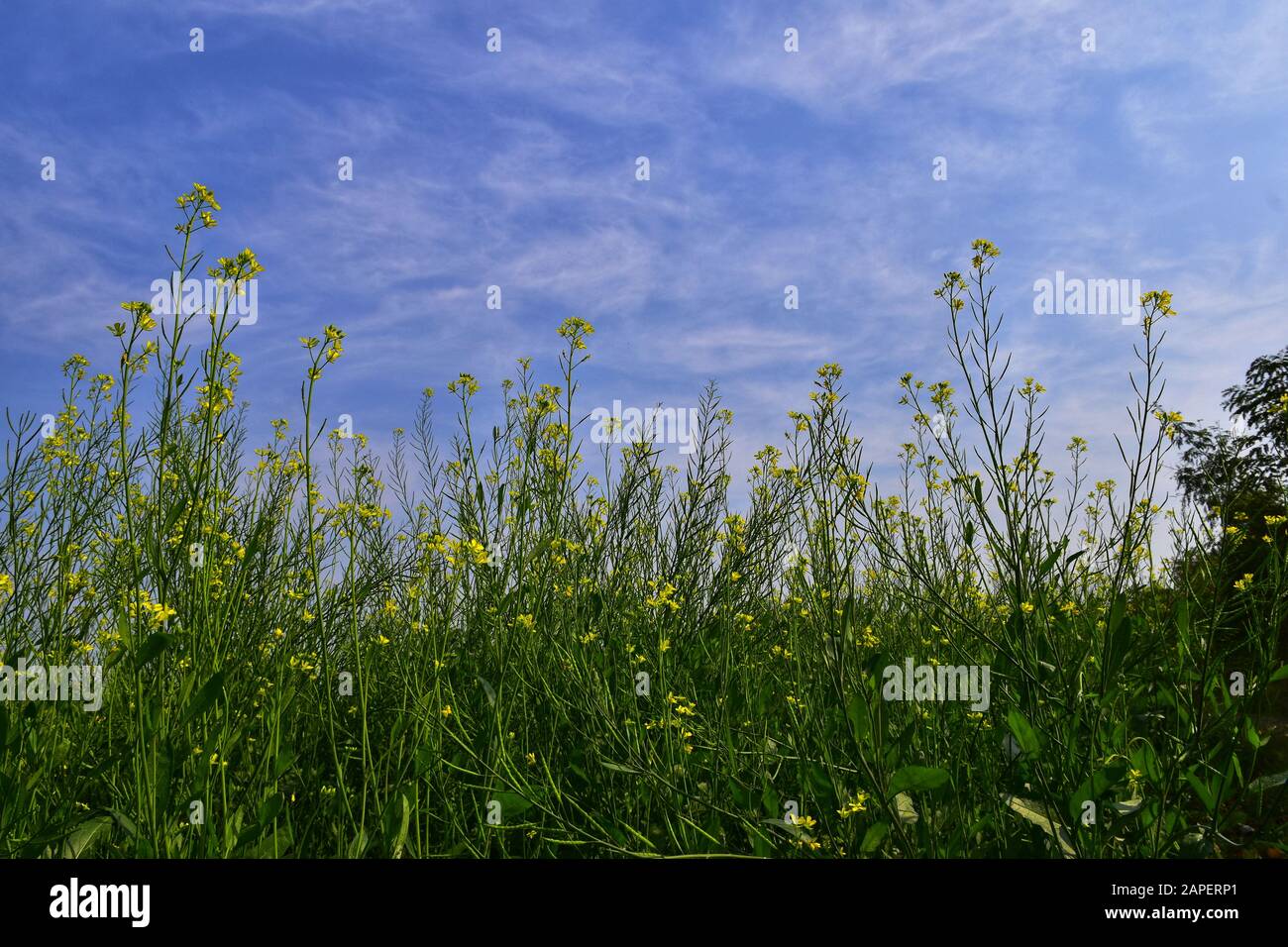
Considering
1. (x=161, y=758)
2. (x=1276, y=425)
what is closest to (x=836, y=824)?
(x=161, y=758)

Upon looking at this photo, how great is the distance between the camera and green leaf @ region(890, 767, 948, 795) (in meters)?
1.69

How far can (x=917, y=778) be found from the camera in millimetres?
1691

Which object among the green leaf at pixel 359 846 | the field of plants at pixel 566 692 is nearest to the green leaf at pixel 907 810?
the field of plants at pixel 566 692

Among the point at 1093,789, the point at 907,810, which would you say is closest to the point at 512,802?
the point at 907,810

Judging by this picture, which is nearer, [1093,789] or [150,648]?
[150,648]

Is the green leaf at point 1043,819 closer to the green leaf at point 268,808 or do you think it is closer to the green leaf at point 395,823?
the green leaf at point 395,823

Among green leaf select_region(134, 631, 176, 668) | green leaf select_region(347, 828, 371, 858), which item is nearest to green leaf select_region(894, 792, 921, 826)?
green leaf select_region(347, 828, 371, 858)

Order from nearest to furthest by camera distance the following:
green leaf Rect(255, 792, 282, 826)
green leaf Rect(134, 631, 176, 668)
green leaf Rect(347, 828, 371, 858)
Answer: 1. green leaf Rect(134, 631, 176, 668)
2. green leaf Rect(347, 828, 371, 858)
3. green leaf Rect(255, 792, 282, 826)

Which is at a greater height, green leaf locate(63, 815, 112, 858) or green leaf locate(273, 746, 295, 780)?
green leaf locate(273, 746, 295, 780)

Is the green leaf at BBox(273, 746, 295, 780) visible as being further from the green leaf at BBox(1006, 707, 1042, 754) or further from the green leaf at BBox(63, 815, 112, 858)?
the green leaf at BBox(1006, 707, 1042, 754)

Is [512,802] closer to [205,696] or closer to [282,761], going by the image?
[282,761]

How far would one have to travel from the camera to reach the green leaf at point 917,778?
1.69 metres

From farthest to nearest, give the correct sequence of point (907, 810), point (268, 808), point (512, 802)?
1. point (907, 810)
2. point (512, 802)
3. point (268, 808)
